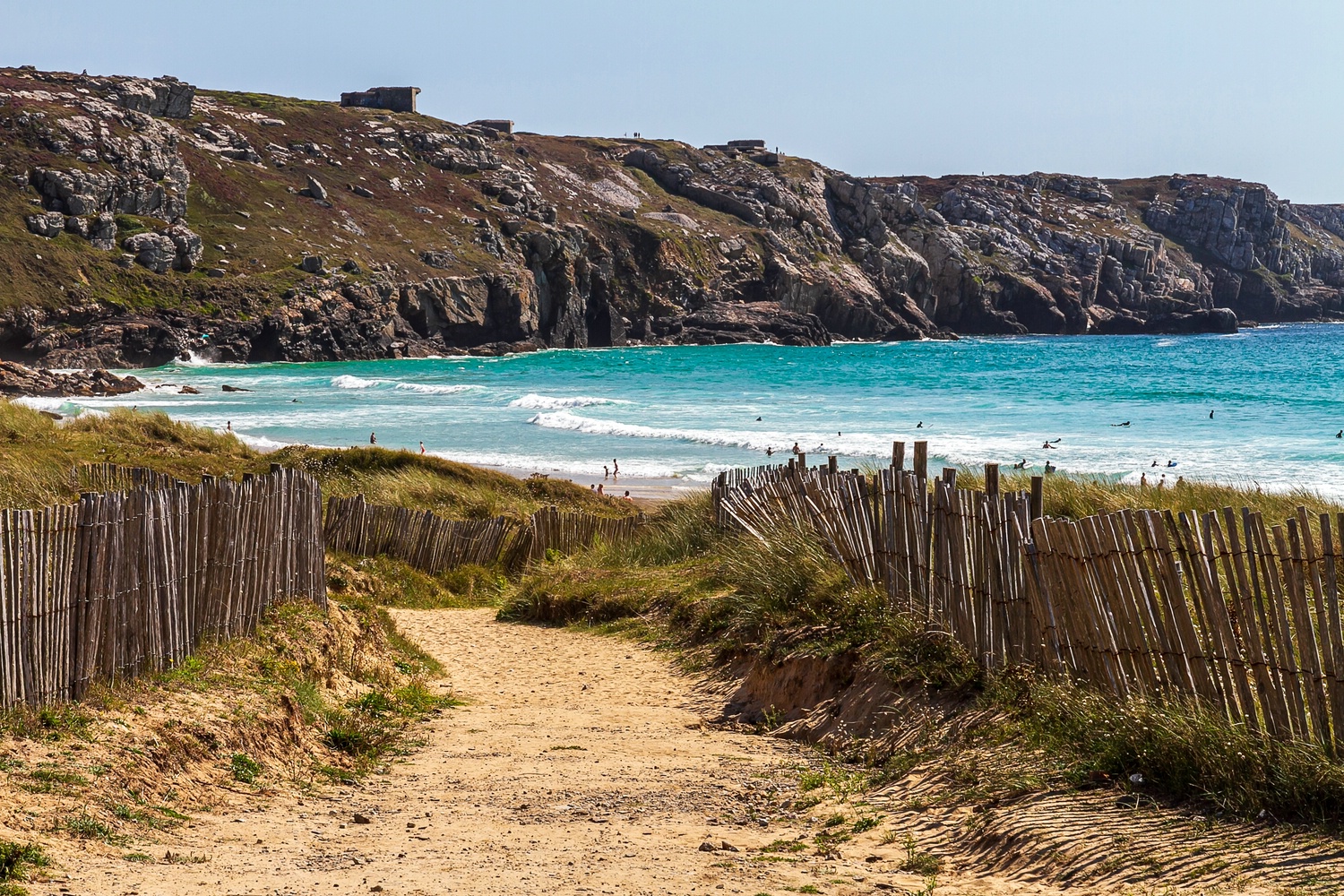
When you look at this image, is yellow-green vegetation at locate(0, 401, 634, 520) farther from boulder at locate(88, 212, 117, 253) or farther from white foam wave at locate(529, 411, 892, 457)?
boulder at locate(88, 212, 117, 253)

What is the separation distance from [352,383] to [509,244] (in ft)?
133

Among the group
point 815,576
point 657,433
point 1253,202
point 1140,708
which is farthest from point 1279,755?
point 1253,202

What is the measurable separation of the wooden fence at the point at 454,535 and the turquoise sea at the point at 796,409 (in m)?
8.84

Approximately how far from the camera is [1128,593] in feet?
18.3

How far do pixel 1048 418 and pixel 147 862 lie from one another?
153 feet

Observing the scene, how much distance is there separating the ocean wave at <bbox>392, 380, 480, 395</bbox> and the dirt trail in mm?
54426

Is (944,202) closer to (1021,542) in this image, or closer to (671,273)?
(671,273)

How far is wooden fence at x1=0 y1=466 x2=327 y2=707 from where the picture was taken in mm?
5594

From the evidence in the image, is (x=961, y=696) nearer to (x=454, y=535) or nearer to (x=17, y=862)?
(x=17, y=862)

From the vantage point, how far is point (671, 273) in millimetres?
113000

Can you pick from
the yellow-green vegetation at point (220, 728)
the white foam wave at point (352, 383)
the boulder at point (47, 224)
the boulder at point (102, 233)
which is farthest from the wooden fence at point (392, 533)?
the boulder at point (102, 233)

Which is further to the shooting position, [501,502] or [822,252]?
[822,252]

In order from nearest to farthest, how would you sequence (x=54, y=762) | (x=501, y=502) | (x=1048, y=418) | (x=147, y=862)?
(x=147, y=862) < (x=54, y=762) < (x=501, y=502) < (x=1048, y=418)

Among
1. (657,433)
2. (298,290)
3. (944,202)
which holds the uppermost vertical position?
(944,202)
